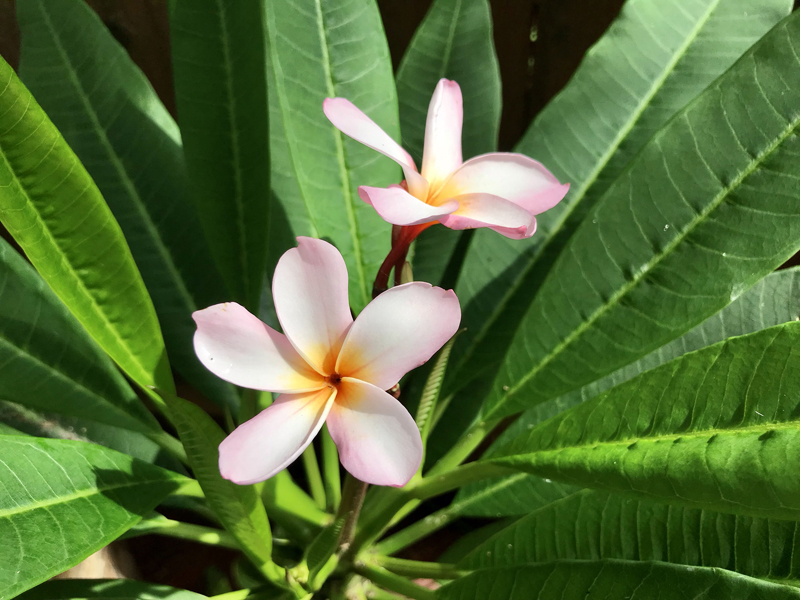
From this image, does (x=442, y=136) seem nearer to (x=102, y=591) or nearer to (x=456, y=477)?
(x=456, y=477)

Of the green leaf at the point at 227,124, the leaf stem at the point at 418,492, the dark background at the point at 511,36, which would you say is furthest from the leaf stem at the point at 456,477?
the dark background at the point at 511,36

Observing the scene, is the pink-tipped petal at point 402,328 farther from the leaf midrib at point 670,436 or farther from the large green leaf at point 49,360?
the large green leaf at point 49,360

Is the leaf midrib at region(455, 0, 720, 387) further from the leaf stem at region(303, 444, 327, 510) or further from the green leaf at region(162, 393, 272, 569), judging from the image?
the green leaf at region(162, 393, 272, 569)

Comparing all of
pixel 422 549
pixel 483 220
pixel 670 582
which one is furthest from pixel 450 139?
pixel 422 549

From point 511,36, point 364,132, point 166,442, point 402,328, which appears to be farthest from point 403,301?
point 511,36

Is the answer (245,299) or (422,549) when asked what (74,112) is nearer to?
(245,299)

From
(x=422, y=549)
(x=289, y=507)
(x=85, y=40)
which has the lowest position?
(x=422, y=549)

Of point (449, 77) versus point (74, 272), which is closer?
point (74, 272)

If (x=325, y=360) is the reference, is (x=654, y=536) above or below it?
below
